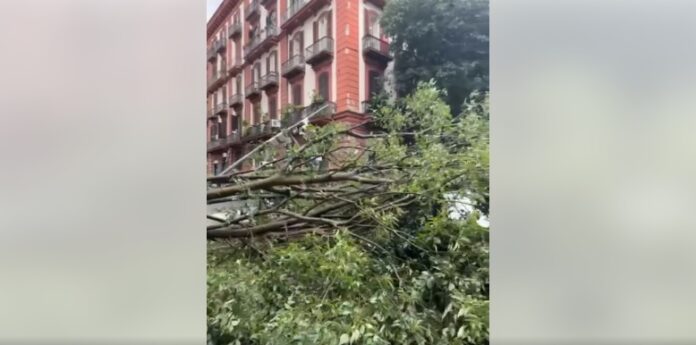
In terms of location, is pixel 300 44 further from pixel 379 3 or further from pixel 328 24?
pixel 379 3

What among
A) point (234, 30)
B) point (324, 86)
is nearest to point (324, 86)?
point (324, 86)

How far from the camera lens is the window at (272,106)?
1366 mm

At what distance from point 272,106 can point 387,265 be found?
2.70 ft

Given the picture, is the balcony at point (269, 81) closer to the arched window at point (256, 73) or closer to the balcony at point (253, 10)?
the arched window at point (256, 73)
